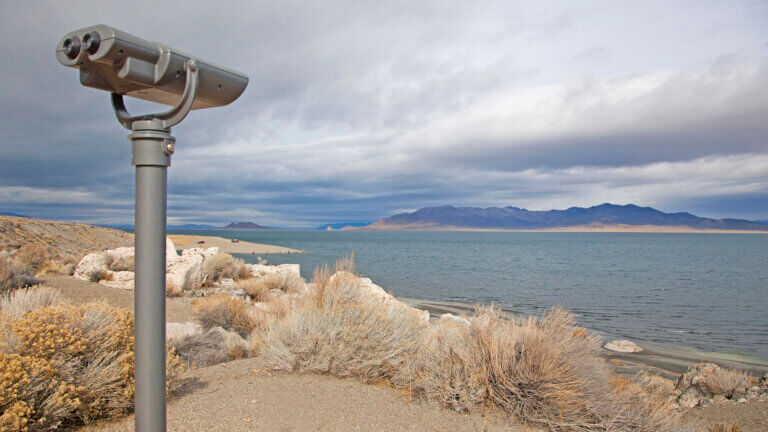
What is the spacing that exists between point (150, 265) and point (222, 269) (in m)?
18.4

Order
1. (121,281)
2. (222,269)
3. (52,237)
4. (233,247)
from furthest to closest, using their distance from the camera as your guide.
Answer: (233,247)
(52,237)
(222,269)
(121,281)

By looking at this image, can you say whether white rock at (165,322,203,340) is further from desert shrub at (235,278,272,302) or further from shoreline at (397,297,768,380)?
shoreline at (397,297,768,380)

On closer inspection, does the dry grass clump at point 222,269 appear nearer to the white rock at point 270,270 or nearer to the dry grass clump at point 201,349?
the white rock at point 270,270

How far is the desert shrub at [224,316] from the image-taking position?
35.1 ft

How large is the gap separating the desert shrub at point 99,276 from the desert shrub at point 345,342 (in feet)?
37.0

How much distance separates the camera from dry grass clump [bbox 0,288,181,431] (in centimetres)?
365

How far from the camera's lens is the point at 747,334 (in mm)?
17219

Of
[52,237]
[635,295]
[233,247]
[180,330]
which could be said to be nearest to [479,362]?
[180,330]

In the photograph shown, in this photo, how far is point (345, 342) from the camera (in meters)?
6.00

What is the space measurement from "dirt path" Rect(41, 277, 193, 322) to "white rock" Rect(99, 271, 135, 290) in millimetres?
1157

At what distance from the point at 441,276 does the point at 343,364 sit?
29.7 metres

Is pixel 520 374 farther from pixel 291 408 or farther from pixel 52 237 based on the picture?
pixel 52 237

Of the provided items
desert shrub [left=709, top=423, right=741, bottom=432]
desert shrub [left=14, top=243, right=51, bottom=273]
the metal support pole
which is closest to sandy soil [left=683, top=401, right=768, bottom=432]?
desert shrub [left=709, top=423, right=741, bottom=432]

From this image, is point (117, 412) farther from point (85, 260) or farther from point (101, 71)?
point (85, 260)
